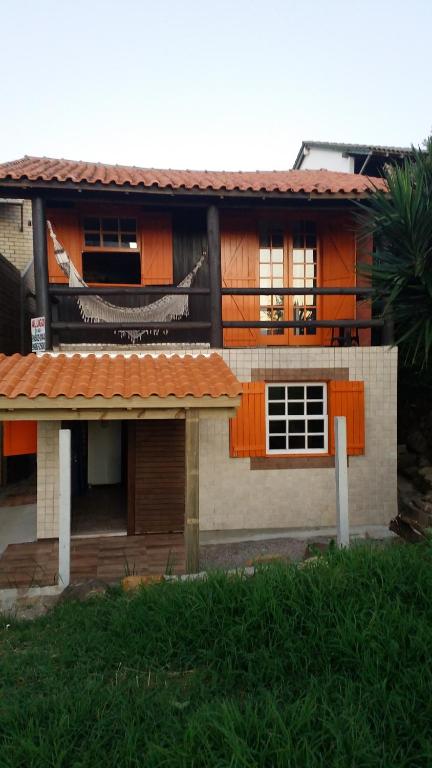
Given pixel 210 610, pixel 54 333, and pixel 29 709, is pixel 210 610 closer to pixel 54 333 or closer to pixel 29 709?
pixel 29 709

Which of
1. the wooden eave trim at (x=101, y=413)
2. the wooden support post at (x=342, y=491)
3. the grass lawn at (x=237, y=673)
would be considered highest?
the wooden eave trim at (x=101, y=413)

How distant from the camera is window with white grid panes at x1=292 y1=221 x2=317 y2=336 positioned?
352 inches

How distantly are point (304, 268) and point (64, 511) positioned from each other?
6.19 metres

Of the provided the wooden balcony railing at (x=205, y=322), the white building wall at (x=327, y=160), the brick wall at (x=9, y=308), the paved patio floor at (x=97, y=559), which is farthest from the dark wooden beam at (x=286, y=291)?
the white building wall at (x=327, y=160)

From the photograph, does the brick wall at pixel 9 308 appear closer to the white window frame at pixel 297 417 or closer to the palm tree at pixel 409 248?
the white window frame at pixel 297 417

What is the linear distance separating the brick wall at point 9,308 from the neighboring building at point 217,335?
3.42m

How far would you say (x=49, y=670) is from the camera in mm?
3385

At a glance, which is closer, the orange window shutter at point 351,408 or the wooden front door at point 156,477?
the wooden front door at point 156,477

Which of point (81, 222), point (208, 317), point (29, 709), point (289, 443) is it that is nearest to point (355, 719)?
point (29, 709)

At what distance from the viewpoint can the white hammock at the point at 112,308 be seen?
7691 millimetres

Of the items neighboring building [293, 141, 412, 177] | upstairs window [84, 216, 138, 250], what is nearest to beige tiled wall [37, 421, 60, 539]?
upstairs window [84, 216, 138, 250]

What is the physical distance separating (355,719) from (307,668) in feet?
1.97

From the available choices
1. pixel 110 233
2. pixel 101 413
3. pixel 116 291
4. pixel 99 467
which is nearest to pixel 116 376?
pixel 101 413

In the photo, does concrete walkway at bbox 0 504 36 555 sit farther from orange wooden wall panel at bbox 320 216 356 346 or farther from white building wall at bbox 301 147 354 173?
white building wall at bbox 301 147 354 173
